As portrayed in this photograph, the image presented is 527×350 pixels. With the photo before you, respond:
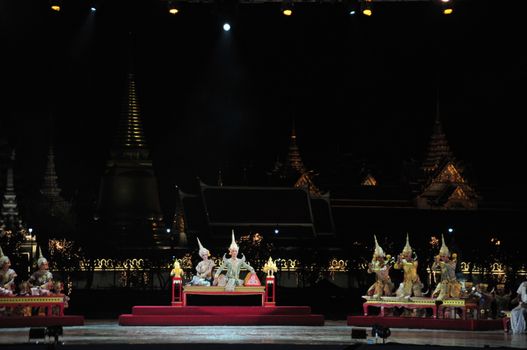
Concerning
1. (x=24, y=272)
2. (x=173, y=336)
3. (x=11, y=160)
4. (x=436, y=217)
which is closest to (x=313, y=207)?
(x=436, y=217)

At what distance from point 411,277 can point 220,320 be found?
3.18 m

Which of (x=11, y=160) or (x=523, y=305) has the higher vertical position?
Answer: (x=11, y=160)

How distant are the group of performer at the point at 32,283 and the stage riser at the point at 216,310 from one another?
1.43 m

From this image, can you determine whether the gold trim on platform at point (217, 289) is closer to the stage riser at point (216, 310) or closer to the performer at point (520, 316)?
the stage riser at point (216, 310)

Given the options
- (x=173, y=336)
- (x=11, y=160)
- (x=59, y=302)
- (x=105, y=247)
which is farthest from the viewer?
(x=11, y=160)

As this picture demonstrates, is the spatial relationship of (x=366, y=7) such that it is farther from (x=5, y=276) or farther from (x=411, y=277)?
(x=5, y=276)

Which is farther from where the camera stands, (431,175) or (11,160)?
(431,175)

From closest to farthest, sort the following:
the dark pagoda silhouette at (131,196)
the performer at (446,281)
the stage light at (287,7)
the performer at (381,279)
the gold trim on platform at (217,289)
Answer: the stage light at (287,7), the performer at (446,281), the performer at (381,279), the gold trim on platform at (217,289), the dark pagoda silhouette at (131,196)

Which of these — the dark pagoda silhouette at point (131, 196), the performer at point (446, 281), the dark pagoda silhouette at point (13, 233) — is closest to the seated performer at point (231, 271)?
the performer at point (446, 281)

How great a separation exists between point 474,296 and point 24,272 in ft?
34.0

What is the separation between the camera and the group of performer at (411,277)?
1864 cm

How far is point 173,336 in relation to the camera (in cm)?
1606

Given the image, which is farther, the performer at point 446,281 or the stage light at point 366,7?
the performer at point 446,281

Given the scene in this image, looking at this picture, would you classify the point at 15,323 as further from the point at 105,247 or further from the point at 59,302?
the point at 105,247
